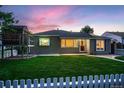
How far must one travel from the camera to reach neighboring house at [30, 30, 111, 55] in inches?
804

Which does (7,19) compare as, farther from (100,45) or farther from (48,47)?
(100,45)

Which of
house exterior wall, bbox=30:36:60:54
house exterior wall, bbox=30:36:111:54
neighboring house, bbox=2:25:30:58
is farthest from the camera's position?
house exterior wall, bbox=30:36:111:54

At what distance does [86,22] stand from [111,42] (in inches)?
492

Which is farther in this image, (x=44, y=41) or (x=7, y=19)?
(x=44, y=41)

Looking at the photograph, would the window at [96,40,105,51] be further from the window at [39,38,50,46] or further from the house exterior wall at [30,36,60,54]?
the window at [39,38,50,46]

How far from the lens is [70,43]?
21.9 m

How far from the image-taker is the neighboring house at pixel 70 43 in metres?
20.4

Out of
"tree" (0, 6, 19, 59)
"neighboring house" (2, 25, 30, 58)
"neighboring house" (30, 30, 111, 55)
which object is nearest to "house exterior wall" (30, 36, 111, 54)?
"neighboring house" (30, 30, 111, 55)

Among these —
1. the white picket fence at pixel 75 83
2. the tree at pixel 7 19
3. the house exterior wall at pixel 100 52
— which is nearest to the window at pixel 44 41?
the house exterior wall at pixel 100 52

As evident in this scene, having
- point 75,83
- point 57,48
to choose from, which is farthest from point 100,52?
point 75,83

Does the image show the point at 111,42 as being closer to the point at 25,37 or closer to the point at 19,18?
the point at 25,37

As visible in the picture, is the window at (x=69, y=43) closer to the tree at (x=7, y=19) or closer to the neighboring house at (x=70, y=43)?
the neighboring house at (x=70, y=43)

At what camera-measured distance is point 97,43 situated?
21812 mm

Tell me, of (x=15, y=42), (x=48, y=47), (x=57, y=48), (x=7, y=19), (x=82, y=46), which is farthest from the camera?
(x=82, y=46)
